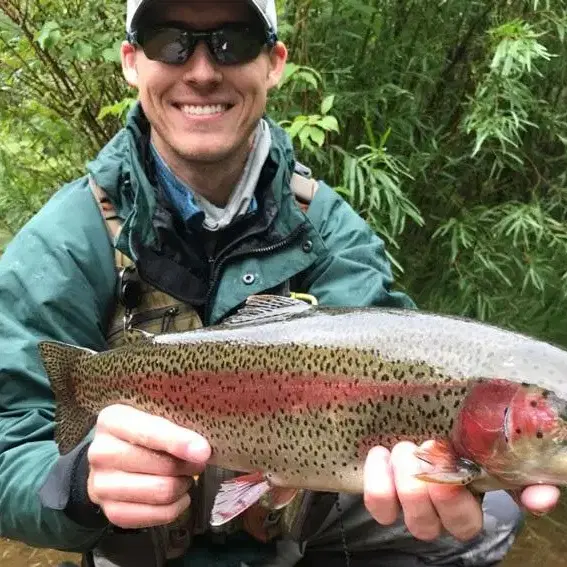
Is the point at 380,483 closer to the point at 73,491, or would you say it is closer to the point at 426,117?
the point at 73,491

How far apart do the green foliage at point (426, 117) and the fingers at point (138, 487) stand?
1.98 meters

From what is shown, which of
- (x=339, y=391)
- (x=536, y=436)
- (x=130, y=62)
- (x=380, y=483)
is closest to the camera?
(x=536, y=436)

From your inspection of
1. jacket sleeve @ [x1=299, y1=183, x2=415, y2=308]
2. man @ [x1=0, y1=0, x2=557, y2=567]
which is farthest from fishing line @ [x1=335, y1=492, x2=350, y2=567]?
jacket sleeve @ [x1=299, y1=183, x2=415, y2=308]

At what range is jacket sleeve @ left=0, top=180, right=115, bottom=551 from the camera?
185 cm

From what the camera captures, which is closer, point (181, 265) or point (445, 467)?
point (445, 467)

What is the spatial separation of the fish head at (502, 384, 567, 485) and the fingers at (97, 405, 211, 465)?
572 millimetres


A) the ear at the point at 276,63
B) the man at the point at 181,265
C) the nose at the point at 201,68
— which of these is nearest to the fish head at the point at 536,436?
the man at the point at 181,265

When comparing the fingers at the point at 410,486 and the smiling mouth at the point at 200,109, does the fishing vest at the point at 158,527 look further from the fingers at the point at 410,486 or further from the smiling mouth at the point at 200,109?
the fingers at the point at 410,486

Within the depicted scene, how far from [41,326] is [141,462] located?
1.93 feet

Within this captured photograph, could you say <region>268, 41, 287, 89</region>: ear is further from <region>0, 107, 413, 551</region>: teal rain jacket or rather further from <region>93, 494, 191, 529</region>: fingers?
<region>93, 494, 191, 529</region>: fingers

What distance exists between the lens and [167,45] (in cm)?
215

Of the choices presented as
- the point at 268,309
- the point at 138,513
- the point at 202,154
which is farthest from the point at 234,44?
the point at 138,513

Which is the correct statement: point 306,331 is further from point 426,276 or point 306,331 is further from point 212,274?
point 426,276

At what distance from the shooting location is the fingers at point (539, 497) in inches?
55.2
